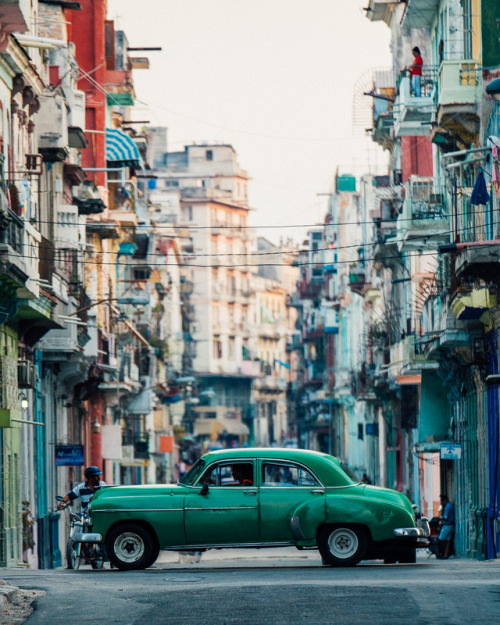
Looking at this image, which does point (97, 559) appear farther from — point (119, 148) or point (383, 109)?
point (383, 109)

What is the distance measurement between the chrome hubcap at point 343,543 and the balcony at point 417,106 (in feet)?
55.2

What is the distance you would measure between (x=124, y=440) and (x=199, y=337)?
2754 inches

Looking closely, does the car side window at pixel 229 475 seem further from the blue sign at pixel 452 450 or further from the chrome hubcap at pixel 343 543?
the blue sign at pixel 452 450

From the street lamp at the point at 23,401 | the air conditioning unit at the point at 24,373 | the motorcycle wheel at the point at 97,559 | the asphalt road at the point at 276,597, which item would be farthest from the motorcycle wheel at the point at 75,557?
the air conditioning unit at the point at 24,373

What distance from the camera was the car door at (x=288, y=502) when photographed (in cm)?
2164

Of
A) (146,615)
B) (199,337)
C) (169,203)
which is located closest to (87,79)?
(146,615)

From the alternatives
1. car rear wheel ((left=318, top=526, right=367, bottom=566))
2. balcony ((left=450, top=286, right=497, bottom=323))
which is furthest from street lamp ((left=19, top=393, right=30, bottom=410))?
car rear wheel ((left=318, top=526, right=367, bottom=566))

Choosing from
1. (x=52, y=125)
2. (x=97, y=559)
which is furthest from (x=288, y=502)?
(x=52, y=125)

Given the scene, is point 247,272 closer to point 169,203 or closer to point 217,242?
point 217,242

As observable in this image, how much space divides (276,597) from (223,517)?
5536 millimetres

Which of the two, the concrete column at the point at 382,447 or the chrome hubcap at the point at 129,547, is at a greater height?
the concrete column at the point at 382,447

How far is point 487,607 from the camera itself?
15.0 metres

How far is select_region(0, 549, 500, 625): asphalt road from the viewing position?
14438 mm

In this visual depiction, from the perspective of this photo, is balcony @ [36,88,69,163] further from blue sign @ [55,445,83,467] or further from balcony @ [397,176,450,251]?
balcony @ [397,176,450,251]
